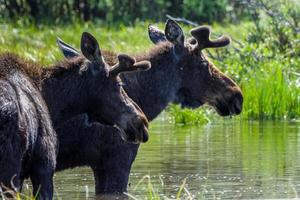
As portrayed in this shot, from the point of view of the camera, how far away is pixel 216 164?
1341 centimetres

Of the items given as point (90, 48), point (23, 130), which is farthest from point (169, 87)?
point (23, 130)

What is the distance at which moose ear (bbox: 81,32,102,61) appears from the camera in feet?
33.7

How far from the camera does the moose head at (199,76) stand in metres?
12.4

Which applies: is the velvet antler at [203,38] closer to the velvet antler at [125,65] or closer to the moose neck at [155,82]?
the moose neck at [155,82]

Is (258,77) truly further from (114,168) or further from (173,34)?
(114,168)

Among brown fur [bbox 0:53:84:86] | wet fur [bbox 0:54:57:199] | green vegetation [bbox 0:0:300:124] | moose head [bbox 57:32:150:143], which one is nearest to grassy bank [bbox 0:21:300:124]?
green vegetation [bbox 0:0:300:124]

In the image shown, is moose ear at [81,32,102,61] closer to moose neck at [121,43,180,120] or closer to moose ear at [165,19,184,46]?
moose neck at [121,43,180,120]

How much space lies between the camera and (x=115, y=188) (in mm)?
11484

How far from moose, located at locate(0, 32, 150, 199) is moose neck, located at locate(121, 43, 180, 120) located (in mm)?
708

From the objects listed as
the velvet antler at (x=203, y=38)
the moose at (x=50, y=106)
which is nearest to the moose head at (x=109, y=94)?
the moose at (x=50, y=106)

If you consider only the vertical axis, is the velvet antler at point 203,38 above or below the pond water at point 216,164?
above

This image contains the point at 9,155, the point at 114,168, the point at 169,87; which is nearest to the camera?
the point at 9,155

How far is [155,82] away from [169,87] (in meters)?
0.19

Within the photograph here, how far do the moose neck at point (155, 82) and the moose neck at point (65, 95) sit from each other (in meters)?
1.25
